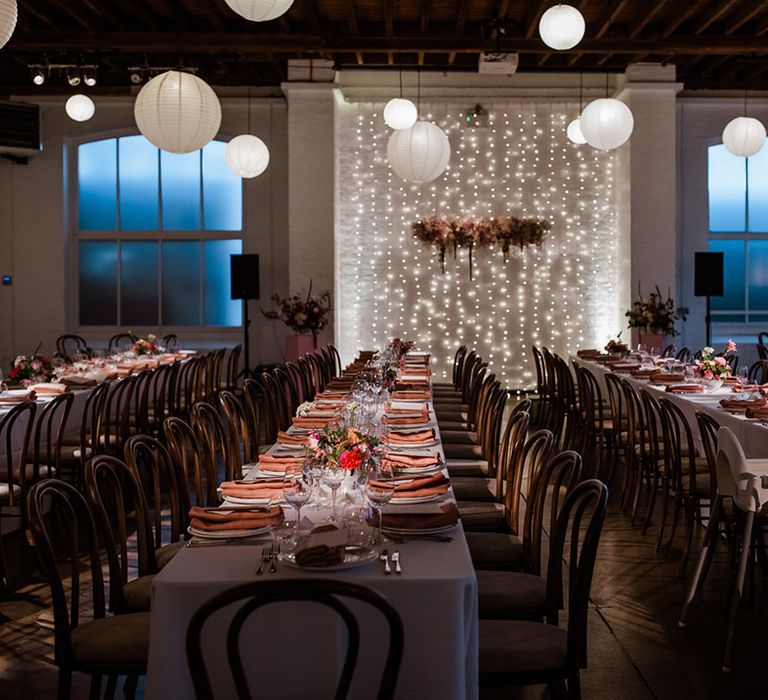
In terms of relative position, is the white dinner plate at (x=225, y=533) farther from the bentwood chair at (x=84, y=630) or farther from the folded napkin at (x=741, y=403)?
the folded napkin at (x=741, y=403)

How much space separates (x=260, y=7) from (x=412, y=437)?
8.91ft

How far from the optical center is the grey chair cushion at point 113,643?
9.09ft

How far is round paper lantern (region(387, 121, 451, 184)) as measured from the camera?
901 centimetres

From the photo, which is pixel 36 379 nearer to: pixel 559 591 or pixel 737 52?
pixel 559 591

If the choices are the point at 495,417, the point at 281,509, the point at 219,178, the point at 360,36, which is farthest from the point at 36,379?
the point at 219,178

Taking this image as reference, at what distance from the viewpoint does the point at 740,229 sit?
14297 millimetres

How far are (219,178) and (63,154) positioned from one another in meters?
2.31

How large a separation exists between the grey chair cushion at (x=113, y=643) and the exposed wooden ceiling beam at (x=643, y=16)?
30.3 feet

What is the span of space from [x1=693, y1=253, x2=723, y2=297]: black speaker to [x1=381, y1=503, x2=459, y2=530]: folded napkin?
35.1 ft

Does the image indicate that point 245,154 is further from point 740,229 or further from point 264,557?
point 264,557

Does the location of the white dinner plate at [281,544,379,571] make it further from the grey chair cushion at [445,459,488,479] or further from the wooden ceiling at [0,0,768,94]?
the wooden ceiling at [0,0,768,94]

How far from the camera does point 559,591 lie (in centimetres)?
318

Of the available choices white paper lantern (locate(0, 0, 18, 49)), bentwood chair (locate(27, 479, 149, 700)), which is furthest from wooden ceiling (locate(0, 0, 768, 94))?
bentwood chair (locate(27, 479, 149, 700))

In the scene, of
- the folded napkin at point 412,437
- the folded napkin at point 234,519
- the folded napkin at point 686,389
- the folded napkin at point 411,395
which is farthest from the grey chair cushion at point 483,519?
the folded napkin at point 686,389
